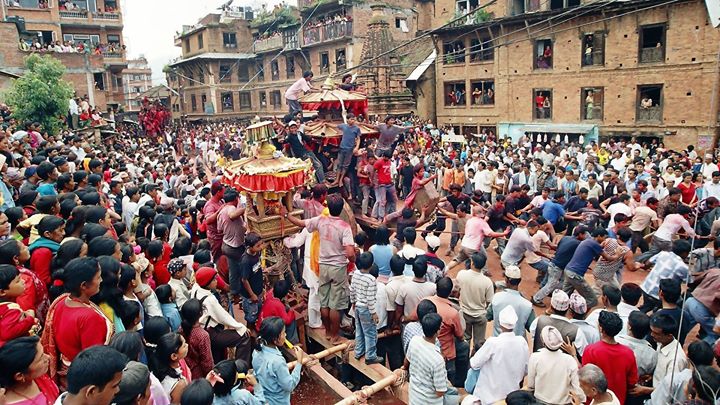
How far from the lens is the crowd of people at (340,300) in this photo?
383cm

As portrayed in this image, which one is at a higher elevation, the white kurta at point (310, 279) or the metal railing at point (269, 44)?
the metal railing at point (269, 44)

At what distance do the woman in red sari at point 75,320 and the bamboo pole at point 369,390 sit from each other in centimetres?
241

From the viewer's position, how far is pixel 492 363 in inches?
187

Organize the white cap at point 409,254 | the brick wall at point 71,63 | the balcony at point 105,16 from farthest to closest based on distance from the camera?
the balcony at point 105,16 → the brick wall at point 71,63 → the white cap at point 409,254

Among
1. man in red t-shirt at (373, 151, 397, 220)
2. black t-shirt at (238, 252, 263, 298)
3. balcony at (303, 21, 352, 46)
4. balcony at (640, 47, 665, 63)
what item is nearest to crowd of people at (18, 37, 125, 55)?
balcony at (303, 21, 352, 46)

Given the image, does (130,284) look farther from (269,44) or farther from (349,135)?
(269,44)

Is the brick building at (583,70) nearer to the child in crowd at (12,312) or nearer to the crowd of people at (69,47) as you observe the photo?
the child in crowd at (12,312)

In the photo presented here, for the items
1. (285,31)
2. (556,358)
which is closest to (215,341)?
(556,358)

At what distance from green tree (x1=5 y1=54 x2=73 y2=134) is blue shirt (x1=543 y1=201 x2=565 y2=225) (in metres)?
16.2

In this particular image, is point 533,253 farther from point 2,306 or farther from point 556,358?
point 2,306

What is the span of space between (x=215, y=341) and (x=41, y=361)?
2281mm

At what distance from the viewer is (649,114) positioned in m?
21.3

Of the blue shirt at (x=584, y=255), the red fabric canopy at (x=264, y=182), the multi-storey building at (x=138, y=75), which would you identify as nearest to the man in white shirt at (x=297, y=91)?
the red fabric canopy at (x=264, y=182)

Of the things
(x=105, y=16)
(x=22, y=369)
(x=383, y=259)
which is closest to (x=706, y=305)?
(x=383, y=259)
